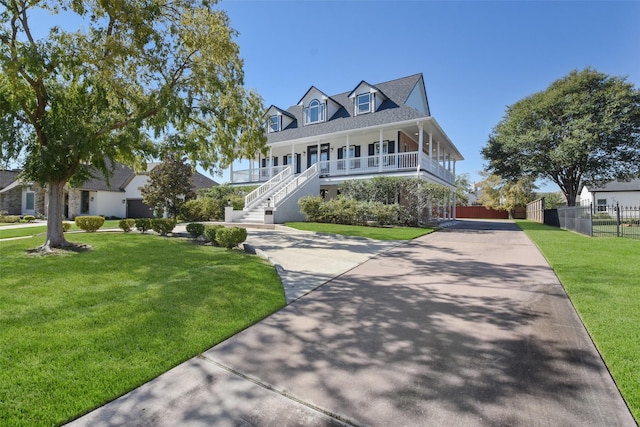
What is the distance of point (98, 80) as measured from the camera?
8.48 metres

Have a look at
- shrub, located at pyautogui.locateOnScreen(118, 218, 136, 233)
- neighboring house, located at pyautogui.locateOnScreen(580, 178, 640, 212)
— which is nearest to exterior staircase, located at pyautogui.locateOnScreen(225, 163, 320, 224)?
shrub, located at pyautogui.locateOnScreen(118, 218, 136, 233)

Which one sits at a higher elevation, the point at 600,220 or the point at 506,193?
the point at 506,193

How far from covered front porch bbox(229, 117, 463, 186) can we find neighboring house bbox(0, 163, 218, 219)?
813cm

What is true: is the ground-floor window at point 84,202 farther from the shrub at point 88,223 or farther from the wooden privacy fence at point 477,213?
the wooden privacy fence at point 477,213

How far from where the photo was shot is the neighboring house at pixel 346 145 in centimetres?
1834

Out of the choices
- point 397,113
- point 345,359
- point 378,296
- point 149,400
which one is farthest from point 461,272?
point 397,113

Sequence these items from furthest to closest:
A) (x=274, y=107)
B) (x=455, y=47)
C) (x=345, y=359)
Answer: (x=274, y=107), (x=455, y=47), (x=345, y=359)

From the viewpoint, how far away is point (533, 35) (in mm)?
12688

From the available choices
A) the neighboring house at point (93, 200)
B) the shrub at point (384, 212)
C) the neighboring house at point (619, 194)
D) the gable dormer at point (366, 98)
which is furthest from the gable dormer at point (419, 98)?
the neighboring house at point (619, 194)

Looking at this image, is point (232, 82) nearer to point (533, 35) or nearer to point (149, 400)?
point (149, 400)

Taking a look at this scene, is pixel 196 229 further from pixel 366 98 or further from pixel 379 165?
pixel 366 98

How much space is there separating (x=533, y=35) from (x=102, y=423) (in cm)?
1733

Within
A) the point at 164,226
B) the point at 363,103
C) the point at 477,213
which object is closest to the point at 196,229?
the point at 164,226

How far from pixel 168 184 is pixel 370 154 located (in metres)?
13.7
